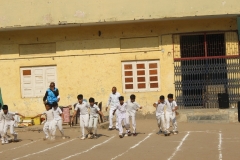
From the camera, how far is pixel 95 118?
64.9ft

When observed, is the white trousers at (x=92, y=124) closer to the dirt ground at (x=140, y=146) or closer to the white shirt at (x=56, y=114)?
the dirt ground at (x=140, y=146)

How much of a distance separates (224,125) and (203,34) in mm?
4737

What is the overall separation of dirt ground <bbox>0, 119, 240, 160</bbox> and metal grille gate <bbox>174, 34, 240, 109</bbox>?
10.6 feet

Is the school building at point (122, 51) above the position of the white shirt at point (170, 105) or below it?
above

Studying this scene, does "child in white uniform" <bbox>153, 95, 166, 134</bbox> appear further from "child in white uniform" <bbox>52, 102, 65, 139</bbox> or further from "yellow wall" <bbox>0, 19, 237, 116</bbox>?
"yellow wall" <bbox>0, 19, 237, 116</bbox>

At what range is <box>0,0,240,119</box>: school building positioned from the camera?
25094 mm

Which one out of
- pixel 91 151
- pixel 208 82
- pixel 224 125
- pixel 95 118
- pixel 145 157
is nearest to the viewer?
pixel 145 157

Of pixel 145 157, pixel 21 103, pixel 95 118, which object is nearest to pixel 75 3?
pixel 21 103

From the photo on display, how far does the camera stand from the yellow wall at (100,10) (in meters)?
24.6

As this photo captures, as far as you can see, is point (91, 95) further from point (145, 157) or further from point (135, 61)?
point (145, 157)

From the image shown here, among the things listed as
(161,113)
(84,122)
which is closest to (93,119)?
(84,122)

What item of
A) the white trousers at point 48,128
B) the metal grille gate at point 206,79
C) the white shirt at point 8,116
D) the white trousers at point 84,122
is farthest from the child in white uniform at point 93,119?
the metal grille gate at point 206,79

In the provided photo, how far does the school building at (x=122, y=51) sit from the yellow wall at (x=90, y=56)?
41 mm

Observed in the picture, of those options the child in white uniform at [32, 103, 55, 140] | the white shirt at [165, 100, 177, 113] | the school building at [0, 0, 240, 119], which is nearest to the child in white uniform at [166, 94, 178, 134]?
the white shirt at [165, 100, 177, 113]
